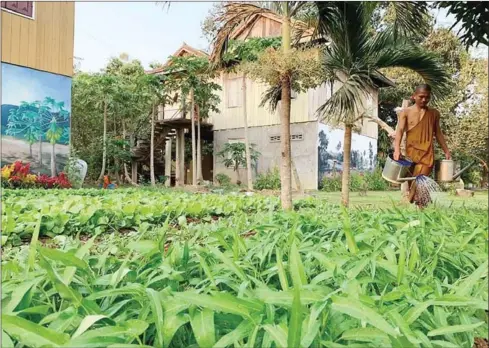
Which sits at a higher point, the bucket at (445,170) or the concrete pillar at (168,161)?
the concrete pillar at (168,161)

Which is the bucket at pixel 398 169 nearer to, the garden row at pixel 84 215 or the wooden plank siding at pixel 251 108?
the garden row at pixel 84 215

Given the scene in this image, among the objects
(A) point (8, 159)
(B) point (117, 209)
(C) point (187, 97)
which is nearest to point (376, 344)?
(B) point (117, 209)

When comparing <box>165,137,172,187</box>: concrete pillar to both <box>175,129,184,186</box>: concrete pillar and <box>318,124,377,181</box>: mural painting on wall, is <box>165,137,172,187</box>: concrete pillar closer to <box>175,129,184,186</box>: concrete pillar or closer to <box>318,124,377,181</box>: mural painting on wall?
<box>175,129,184,186</box>: concrete pillar

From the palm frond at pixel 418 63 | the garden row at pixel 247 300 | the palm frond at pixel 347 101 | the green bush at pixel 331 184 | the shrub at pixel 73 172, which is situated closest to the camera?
the garden row at pixel 247 300

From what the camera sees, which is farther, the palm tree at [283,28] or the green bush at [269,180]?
the green bush at [269,180]

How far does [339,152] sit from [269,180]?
139cm

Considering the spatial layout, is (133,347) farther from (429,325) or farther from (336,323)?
(429,325)

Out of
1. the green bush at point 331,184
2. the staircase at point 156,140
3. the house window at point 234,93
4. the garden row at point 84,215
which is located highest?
the house window at point 234,93

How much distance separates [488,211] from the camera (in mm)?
413

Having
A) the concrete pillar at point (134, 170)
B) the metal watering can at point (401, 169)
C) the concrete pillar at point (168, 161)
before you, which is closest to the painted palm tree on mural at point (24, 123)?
the metal watering can at point (401, 169)

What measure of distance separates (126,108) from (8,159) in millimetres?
4745

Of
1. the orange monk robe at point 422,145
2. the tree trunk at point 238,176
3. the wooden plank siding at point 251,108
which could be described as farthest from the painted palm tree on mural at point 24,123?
the tree trunk at point 238,176

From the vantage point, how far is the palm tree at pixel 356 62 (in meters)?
3.42

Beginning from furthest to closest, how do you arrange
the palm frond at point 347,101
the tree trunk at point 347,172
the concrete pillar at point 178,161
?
1. the concrete pillar at point 178,161
2. the palm frond at point 347,101
3. the tree trunk at point 347,172
